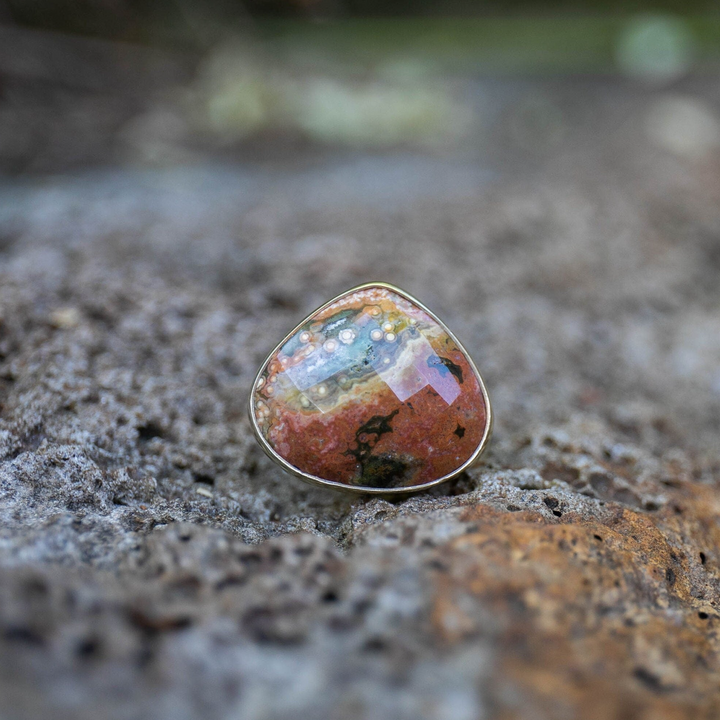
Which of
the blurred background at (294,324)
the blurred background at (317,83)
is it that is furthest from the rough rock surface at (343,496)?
the blurred background at (317,83)

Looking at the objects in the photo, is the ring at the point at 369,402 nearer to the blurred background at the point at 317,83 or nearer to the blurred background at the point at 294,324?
the blurred background at the point at 294,324

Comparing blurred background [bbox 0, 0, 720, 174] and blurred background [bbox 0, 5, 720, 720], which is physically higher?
blurred background [bbox 0, 0, 720, 174]

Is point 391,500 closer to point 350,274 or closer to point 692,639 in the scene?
point 692,639

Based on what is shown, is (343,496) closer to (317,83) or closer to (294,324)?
(294,324)

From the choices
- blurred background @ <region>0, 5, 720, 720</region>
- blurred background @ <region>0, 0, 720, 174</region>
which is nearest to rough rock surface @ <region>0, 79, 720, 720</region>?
blurred background @ <region>0, 5, 720, 720</region>

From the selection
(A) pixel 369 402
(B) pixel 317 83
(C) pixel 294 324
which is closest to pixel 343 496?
(A) pixel 369 402

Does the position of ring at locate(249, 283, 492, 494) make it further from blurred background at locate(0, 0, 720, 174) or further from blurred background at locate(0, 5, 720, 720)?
blurred background at locate(0, 0, 720, 174)

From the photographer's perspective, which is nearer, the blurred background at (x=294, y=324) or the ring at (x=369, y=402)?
the blurred background at (x=294, y=324)
